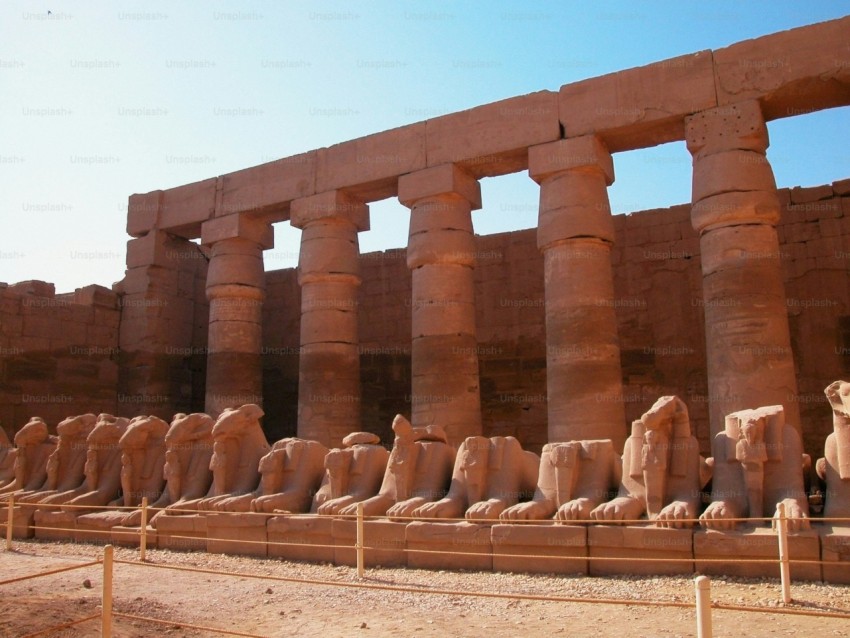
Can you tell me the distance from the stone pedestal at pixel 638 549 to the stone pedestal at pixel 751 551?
0.12 meters

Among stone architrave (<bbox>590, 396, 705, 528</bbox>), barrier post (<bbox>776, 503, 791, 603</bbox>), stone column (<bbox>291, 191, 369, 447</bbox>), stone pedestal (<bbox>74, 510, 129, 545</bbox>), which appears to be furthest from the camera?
stone column (<bbox>291, 191, 369, 447</bbox>)

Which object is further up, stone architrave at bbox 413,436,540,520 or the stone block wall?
the stone block wall

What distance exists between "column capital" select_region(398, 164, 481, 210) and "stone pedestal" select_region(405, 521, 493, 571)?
21.8ft

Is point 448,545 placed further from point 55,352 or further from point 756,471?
point 55,352

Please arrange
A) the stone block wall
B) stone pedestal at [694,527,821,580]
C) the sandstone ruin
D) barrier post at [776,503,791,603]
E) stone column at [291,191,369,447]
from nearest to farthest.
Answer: barrier post at [776,503,791,603], stone pedestal at [694,527,821,580], the sandstone ruin, stone column at [291,191,369,447], the stone block wall

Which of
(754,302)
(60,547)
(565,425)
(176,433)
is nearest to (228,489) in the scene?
Answer: (176,433)

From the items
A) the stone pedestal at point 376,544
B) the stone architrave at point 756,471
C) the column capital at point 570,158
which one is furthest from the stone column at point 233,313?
the stone architrave at point 756,471

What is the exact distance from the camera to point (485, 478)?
773 centimetres

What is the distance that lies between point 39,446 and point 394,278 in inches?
338

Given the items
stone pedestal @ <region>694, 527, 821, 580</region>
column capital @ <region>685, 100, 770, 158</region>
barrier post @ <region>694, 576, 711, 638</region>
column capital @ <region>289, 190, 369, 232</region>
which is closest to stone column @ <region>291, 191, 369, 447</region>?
column capital @ <region>289, 190, 369, 232</region>

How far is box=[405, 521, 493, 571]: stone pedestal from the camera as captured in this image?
6.99 metres

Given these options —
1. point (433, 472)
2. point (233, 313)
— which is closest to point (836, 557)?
point (433, 472)

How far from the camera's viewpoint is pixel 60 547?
9273 millimetres

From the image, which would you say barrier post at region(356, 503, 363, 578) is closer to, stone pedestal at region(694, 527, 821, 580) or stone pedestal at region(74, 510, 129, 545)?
stone pedestal at region(694, 527, 821, 580)
